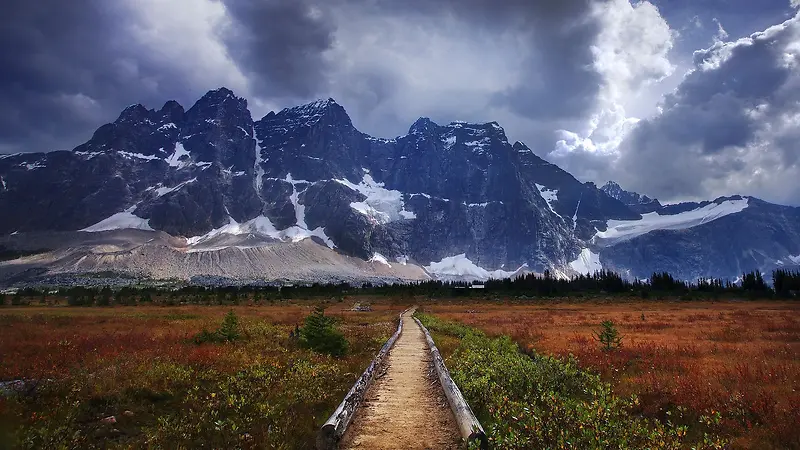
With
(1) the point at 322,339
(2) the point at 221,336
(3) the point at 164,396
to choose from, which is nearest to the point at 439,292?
(2) the point at 221,336

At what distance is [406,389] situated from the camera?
1293 centimetres

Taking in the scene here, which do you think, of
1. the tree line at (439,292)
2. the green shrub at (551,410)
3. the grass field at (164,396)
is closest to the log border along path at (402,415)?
the green shrub at (551,410)

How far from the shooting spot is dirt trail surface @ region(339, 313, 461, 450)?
8.27 metres

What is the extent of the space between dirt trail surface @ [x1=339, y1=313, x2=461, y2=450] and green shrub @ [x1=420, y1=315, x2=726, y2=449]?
2.72 feet

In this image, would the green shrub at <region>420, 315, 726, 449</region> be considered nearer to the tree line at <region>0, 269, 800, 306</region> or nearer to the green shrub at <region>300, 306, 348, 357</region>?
the green shrub at <region>300, 306, 348, 357</region>

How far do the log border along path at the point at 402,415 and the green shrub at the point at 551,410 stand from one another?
59cm

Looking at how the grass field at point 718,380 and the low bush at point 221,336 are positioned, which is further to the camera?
the low bush at point 221,336

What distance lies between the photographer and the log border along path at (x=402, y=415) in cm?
805

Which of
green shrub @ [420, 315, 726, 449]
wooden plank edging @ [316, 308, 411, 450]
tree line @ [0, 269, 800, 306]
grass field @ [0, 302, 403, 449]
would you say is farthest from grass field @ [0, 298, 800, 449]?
tree line @ [0, 269, 800, 306]

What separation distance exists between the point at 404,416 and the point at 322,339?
11.1 metres

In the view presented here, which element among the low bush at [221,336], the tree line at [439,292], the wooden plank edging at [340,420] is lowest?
the tree line at [439,292]

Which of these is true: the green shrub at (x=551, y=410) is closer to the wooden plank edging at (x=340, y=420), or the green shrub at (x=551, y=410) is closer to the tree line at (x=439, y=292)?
the wooden plank edging at (x=340, y=420)

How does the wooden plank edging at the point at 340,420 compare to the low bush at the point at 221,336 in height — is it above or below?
above

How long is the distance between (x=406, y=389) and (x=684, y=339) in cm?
2069
